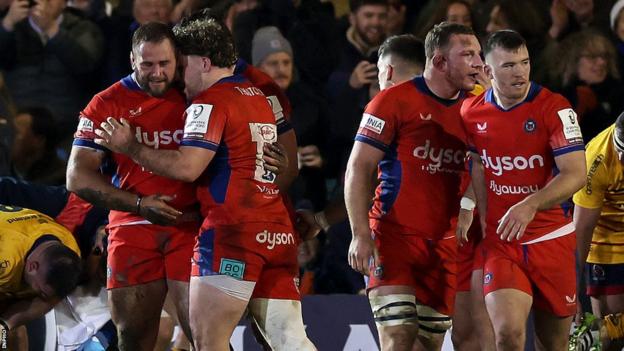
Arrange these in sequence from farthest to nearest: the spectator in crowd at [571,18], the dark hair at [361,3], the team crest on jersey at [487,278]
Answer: the spectator in crowd at [571,18]
the dark hair at [361,3]
the team crest on jersey at [487,278]

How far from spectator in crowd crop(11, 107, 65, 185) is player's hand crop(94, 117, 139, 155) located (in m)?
3.70

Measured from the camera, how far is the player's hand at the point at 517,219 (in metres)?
7.31

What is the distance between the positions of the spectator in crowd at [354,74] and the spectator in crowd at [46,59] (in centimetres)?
212

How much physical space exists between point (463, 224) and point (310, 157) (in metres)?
3.19

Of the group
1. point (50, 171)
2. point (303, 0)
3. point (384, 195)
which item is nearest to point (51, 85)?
point (50, 171)

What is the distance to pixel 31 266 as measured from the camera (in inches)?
330

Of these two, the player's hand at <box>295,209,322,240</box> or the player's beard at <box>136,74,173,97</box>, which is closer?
the player's beard at <box>136,74,173,97</box>

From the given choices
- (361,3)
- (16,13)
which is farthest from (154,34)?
(16,13)

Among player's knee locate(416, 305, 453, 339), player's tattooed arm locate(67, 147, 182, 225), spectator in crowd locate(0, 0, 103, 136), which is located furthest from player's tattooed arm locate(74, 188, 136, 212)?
spectator in crowd locate(0, 0, 103, 136)

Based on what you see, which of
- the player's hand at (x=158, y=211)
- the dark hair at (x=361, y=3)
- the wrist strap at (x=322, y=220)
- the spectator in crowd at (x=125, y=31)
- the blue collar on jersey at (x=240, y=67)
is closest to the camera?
the player's hand at (x=158, y=211)

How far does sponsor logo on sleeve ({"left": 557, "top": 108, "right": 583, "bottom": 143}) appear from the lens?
7484 mm

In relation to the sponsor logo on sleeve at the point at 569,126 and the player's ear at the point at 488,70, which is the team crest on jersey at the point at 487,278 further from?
the player's ear at the point at 488,70

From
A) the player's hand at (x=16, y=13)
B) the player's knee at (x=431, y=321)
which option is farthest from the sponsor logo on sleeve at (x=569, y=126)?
the player's hand at (x=16, y=13)

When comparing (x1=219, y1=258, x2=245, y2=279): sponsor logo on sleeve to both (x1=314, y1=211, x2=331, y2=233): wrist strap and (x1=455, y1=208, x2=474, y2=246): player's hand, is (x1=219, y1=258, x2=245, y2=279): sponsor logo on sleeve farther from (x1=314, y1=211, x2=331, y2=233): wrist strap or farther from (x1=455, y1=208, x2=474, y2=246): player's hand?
(x1=314, y1=211, x2=331, y2=233): wrist strap
